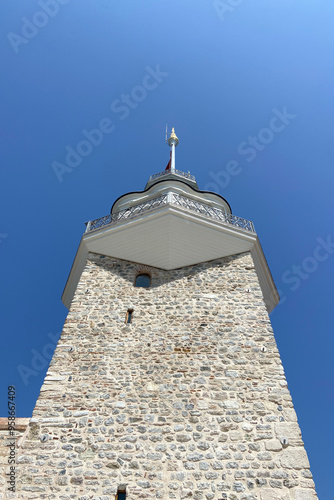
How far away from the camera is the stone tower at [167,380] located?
5.16m

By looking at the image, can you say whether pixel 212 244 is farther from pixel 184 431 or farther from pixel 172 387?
pixel 184 431

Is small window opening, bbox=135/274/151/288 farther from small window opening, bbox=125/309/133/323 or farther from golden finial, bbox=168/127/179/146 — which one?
golden finial, bbox=168/127/179/146

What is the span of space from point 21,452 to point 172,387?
2.82 meters

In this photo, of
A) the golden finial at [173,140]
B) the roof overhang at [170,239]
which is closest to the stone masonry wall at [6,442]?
the roof overhang at [170,239]

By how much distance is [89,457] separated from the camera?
5418 millimetres

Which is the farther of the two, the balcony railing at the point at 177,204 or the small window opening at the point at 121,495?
the balcony railing at the point at 177,204

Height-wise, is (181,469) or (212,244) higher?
(212,244)

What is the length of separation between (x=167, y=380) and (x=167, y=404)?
0.48m

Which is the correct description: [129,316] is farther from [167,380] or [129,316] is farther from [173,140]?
[173,140]

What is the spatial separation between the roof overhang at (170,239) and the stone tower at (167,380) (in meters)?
0.03

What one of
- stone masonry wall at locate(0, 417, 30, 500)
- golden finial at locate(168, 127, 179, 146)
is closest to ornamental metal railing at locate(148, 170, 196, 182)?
golden finial at locate(168, 127, 179, 146)

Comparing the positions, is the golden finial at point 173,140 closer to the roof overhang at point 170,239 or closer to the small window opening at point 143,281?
the roof overhang at point 170,239

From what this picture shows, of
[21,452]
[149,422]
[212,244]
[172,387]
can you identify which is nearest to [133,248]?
[212,244]

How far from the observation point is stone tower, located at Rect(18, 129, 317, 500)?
203 inches
